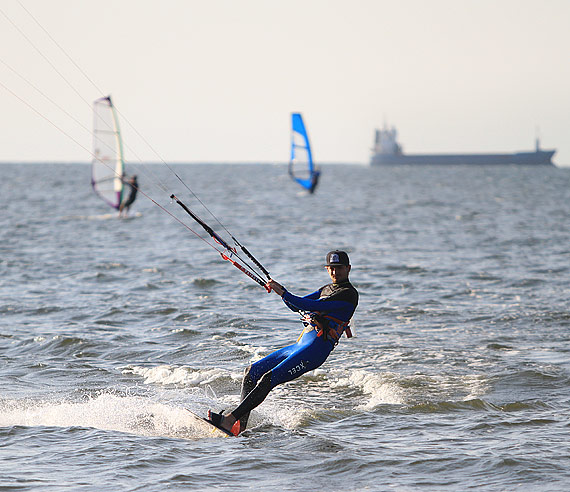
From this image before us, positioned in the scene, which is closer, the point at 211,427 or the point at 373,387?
the point at 211,427

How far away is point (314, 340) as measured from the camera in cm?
841

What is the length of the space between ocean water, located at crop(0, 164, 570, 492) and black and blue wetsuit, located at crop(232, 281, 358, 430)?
1.50 ft

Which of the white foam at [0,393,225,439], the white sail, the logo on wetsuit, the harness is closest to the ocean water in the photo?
the white foam at [0,393,225,439]

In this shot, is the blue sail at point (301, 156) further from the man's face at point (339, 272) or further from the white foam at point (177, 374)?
the man's face at point (339, 272)

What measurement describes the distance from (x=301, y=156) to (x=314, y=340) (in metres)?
52.1

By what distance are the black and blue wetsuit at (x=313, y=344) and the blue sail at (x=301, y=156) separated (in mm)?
49062

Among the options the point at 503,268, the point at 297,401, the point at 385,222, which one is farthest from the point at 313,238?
the point at 297,401

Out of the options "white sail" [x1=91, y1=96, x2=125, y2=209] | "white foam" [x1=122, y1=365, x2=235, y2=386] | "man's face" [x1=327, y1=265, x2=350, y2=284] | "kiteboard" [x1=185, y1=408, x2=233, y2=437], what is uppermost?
"white sail" [x1=91, y1=96, x2=125, y2=209]

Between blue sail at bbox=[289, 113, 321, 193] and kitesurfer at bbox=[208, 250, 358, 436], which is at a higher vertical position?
blue sail at bbox=[289, 113, 321, 193]

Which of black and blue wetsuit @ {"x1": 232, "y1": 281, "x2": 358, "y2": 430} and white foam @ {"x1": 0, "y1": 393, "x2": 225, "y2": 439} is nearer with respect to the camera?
black and blue wetsuit @ {"x1": 232, "y1": 281, "x2": 358, "y2": 430}

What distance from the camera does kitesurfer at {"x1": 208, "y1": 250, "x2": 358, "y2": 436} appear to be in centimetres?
823

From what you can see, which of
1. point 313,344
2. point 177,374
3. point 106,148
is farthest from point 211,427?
point 106,148

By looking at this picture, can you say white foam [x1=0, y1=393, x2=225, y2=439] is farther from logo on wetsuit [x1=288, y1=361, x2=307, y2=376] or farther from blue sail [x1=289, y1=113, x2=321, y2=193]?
blue sail [x1=289, y1=113, x2=321, y2=193]

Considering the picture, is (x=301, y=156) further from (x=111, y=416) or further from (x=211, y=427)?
(x=211, y=427)
